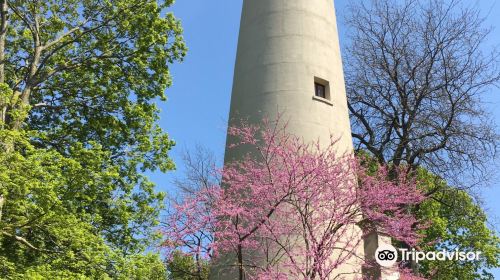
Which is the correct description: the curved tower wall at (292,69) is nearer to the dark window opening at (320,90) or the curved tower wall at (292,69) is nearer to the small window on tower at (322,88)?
the small window on tower at (322,88)

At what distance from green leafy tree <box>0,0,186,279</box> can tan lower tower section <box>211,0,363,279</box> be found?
3.00 m

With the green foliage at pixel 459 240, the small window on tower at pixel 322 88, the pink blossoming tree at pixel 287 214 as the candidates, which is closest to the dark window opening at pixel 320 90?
the small window on tower at pixel 322 88

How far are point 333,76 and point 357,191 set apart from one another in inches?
188

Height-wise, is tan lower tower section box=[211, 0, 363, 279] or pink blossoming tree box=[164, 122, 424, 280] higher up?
tan lower tower section box=[211, 0, 363, 279]

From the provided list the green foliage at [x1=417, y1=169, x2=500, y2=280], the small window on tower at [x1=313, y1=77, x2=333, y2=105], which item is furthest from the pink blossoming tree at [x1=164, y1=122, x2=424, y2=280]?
the green foliage at [x1=417, y1=169, x2=500, y2=280]

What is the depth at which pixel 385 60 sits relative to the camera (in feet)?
68.4

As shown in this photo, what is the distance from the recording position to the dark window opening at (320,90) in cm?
1469

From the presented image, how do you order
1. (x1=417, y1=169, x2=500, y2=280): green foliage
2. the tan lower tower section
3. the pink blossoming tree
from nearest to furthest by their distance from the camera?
1. the pink blossoming tree
2. the tan lower tower section
3. (x1=417, y1=169, x2=500, y2=280): green foliage

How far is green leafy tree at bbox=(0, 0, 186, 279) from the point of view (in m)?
12.6

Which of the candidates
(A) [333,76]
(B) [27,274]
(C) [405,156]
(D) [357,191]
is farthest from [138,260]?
(C) [405,156]

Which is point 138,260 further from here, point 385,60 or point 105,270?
point 385,60

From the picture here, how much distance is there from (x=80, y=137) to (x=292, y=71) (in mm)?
7040

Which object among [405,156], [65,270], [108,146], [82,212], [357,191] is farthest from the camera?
[405,156]

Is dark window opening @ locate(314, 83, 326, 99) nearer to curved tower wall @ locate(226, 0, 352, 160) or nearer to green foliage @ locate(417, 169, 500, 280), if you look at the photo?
curved tower wall @ locate(226, 0, 352, 160)
